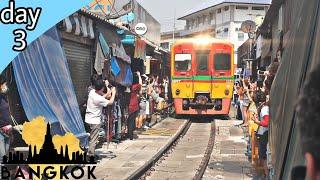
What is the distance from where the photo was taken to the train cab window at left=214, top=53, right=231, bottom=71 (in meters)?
20.1

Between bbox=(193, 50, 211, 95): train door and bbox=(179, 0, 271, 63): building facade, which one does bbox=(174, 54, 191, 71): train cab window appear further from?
bbox=(179, 0, 271, 63): building facade

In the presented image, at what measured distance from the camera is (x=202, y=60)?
20250mm

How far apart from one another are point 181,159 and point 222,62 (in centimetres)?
932

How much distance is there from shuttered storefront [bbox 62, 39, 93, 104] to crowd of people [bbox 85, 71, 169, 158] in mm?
474

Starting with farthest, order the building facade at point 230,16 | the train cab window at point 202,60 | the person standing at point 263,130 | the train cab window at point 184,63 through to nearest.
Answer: the building facade at point 230,16 < the train cab window at point 184,63 < the train cab window at point 202,60 < the person standing at point 263,130

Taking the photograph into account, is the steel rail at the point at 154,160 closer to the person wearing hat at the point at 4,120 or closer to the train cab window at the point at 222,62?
the person wearing hat at the point at 4,120

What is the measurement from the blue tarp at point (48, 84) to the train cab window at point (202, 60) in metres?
10.8

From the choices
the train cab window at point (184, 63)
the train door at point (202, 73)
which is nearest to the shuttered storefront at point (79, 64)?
the train door at point (202, 73)

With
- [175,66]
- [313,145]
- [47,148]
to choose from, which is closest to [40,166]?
[47,148]

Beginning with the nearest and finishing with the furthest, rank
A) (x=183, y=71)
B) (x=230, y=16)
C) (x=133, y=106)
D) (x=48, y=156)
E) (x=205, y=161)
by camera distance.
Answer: (x=48, y=156)
(x=205, y=161)
(x=133, y=106)
(x=183, y=71)
(x=230, y=16)

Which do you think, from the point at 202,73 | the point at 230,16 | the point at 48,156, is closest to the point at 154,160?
the point at 48,156

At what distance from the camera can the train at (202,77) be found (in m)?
19.9

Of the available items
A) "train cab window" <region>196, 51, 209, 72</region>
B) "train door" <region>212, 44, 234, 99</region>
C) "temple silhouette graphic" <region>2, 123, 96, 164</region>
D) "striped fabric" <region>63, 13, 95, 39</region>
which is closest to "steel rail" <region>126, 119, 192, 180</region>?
"temple silhouette graphic" <region>2, 123, 96, 164</region>

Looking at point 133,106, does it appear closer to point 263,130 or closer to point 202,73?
point 202,73
